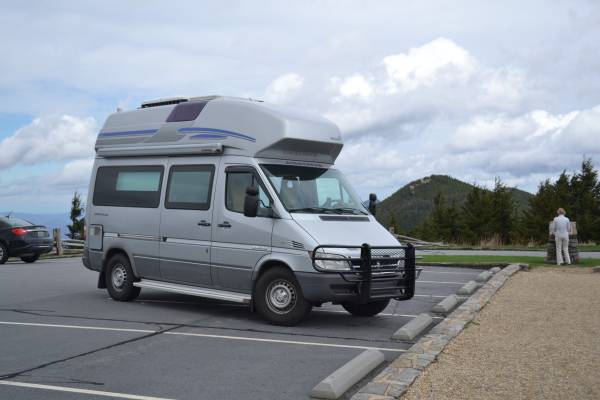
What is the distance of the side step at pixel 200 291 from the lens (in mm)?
9719

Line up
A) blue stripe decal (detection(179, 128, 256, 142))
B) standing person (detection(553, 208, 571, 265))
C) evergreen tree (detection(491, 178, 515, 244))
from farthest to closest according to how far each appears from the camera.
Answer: evergreen tree (detection(491, 178, 515, 244)), standing person (detection(553, 208, 571, 265)), blue stripe decal (detection(179, 128, 256, 142))

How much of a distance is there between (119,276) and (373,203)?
4.62 metres

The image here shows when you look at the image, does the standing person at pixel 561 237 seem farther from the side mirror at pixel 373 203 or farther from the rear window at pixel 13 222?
the rear window at pixel 13 222

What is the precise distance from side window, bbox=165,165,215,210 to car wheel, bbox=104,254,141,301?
156cm

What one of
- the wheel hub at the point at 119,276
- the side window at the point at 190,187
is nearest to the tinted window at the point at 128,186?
the side window at the point at 190,187

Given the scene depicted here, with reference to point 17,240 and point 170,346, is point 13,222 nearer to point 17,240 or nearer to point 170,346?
point 17,240

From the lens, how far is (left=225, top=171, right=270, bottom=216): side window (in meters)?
9.78

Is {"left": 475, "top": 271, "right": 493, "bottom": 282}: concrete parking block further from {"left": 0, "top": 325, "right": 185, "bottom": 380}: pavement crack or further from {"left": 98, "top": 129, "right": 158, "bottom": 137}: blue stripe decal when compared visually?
{"left": 0, "top": 325, "right": 185, "bottom": 380}: pavement crack

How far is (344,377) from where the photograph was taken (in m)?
5.88

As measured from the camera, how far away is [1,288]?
1400 centimetres

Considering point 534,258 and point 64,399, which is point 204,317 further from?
point 534,258

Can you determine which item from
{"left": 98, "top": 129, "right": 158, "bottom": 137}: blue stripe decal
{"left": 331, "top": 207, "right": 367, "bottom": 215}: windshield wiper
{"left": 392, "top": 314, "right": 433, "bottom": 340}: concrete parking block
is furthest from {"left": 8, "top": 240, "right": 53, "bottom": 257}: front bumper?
{"left": 392, "top": 314, "right": 433, "bottom": 340}: concrete parking block

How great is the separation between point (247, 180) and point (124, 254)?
3258 mm

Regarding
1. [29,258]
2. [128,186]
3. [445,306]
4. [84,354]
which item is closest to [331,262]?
[445,306]
